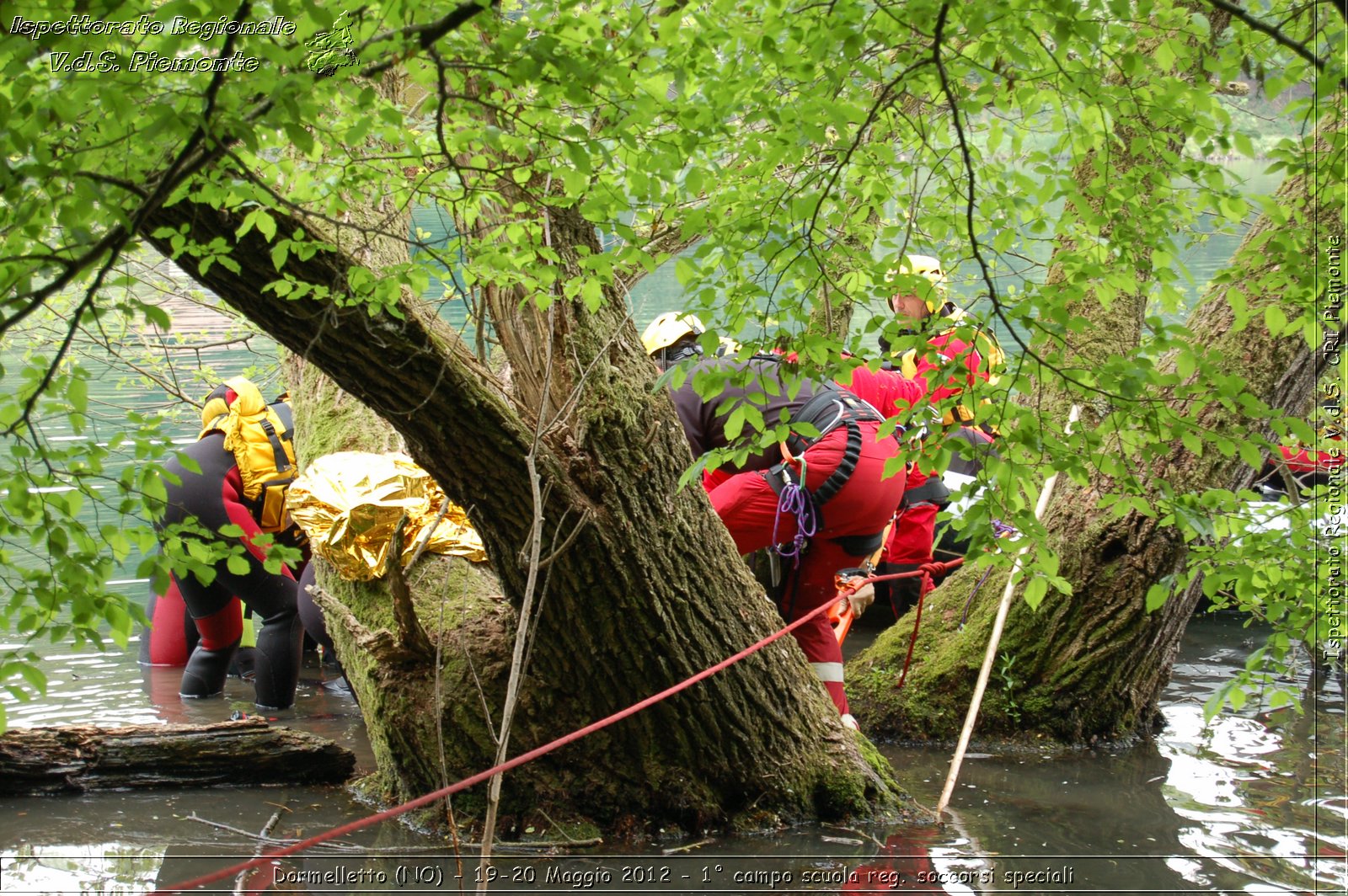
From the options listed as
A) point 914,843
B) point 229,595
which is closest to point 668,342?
point 914,843

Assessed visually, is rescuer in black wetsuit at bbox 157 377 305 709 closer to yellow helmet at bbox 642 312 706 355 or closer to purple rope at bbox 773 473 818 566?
yellow helmet at bbox 642 312 706 355

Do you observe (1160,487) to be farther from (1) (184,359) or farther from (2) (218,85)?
(1) (184,359)

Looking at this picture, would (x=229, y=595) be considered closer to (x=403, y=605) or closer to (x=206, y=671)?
(x=206, y=671)

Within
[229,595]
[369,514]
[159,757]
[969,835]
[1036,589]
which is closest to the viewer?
[1036,589]

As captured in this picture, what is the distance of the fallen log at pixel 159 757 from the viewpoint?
4656 mm

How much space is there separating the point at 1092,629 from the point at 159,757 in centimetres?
436

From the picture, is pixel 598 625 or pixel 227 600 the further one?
pixel 227 600

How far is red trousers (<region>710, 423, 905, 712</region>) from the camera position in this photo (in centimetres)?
496

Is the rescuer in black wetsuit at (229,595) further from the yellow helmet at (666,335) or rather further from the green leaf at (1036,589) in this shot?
the green leaf at (1036,589)

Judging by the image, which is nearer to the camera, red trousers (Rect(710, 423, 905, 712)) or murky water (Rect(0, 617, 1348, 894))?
murky water (Rect(0, 617, 1348, 894))

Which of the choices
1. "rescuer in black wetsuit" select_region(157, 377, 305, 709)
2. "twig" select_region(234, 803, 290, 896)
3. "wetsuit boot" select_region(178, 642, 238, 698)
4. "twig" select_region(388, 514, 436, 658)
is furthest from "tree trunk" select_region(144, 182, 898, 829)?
"wetsuit boot" select_region(178, 642, 238, 698)

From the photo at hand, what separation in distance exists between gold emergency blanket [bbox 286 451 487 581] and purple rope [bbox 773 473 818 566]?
1.33 metres

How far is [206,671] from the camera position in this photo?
6570mm

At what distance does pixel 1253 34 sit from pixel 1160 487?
1.18 m
